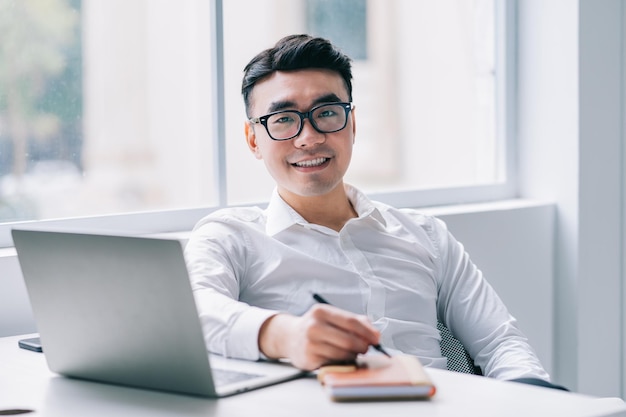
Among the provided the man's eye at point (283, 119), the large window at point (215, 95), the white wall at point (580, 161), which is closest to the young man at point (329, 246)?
the man's eye at point (283, 119)

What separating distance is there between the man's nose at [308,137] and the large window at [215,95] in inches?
22.9

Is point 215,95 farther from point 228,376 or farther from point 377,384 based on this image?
point 377,384

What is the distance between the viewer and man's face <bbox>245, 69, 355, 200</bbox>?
2115 millimetres

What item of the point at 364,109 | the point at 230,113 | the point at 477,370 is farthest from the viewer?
the point at 364,109

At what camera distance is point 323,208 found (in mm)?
2209

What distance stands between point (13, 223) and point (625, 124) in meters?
2.06

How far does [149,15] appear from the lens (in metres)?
4.70

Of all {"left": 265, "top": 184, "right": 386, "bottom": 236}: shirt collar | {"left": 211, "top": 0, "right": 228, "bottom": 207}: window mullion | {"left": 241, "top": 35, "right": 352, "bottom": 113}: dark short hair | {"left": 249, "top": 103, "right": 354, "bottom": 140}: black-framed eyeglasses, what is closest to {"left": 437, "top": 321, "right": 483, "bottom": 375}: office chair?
{"left": 265, "top": 184, "right": 386, "bottom": 236}: shirt collar

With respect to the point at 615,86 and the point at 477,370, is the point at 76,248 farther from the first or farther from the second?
the point at 615,86

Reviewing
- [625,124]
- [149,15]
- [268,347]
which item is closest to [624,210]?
[625,124]

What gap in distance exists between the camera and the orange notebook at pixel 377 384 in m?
1.38

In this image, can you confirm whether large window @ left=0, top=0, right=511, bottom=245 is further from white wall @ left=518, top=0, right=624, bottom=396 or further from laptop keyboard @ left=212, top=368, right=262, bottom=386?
laptop keyboard @ left=212, top=368, right=262, bottom=386

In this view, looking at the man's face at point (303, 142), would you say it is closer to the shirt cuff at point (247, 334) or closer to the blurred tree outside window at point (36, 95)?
the shirt cuff at point (247, 334)

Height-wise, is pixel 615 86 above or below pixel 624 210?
above
